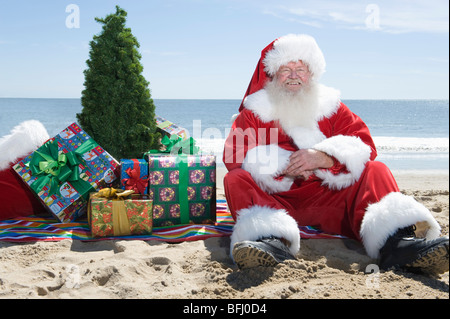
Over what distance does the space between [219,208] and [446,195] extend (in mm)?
2574

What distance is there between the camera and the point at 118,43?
371 cm

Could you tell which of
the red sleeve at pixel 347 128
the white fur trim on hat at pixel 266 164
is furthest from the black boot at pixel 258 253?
the red sleeve at pixel 347 128

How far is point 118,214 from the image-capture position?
296 centimetres

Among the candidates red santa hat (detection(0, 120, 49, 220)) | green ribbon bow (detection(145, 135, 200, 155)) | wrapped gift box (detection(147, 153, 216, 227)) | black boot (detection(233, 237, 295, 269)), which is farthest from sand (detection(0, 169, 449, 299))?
green ribbon bow (detection(145, 135, 200, 155))

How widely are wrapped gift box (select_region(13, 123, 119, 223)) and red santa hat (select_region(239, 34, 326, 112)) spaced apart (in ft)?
4.23

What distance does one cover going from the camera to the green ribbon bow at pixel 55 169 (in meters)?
3.16

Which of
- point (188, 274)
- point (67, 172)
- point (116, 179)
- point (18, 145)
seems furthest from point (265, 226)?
point (18, 145)

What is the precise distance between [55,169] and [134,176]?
63cm

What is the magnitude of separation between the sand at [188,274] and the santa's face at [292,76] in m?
1.19

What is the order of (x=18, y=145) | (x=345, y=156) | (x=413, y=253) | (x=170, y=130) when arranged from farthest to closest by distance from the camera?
(x=170, y=130), (x=18, y=145), (x=345, y=156), (x=413, y=253)

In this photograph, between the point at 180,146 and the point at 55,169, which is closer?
the point at 55,169

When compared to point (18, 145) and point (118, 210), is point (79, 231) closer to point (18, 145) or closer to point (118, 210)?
point (118, 210)

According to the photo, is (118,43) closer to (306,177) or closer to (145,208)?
(145,208)
